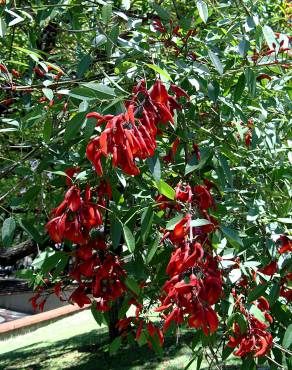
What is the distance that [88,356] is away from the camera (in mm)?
7141

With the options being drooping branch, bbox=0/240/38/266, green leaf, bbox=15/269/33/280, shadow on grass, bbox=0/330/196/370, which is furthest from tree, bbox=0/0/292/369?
shadow on grass, bbox=0/330/196/370

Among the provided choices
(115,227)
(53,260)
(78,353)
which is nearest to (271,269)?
(115,227)

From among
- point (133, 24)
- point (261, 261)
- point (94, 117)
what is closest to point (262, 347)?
point (261, 261)

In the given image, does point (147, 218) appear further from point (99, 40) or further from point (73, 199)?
point (99, 40)

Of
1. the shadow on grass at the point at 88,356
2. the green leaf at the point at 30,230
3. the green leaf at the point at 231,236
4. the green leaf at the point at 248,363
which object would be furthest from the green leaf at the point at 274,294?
the shadow on grass at the point at 88,356

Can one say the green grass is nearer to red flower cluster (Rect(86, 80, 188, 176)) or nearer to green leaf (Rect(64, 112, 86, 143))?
green leaf (Rect(64, 112, 86, 143))

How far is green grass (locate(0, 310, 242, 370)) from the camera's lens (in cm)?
645

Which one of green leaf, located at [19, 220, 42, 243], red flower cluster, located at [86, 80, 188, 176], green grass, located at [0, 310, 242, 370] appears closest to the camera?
red flower cluster, located at [86, 80, 188, 176]

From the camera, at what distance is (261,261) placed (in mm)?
2297

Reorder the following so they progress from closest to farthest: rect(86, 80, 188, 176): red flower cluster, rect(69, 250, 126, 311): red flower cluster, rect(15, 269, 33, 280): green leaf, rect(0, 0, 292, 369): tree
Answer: rect(86, 80, 188, 176): red flower cluster
rect(0, 0, 292, 369): tree
rect(69, 250, 126, 311): red flower cluster
rect(15, 269, 33, 280): green leaf

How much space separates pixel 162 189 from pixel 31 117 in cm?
85

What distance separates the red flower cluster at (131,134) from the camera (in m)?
1.42

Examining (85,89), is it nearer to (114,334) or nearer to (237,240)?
(237,240)

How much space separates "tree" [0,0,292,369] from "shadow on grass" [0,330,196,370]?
378 centimetres
